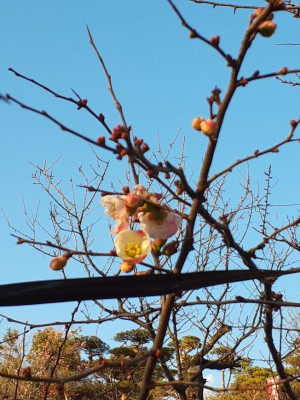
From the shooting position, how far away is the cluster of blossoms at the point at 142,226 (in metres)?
0.94

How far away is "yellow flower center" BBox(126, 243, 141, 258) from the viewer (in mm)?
954

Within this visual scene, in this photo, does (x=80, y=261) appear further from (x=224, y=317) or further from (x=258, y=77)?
(x=258, y=77)

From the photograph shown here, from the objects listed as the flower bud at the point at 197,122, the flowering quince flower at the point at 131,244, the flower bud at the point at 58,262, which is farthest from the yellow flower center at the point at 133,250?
the flower bud at the point at 197,122

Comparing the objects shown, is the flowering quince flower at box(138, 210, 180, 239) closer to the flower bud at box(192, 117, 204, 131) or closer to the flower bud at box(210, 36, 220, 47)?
the flower bud at box(192, 117, 204, 131)

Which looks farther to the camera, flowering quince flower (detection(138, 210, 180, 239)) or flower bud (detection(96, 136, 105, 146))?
flowering quince flower (detection(138, 210, 180, 239))

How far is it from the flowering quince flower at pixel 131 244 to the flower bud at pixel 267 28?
393 mm

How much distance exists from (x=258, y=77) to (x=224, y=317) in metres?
3.21

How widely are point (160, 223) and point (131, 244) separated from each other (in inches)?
2.6

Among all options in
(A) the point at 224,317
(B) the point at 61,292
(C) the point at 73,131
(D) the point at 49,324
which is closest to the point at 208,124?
(C) the point at 73,131

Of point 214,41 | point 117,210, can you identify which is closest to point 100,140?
point 117,210

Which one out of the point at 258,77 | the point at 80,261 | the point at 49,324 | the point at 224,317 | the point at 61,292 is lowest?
the point at 61,292

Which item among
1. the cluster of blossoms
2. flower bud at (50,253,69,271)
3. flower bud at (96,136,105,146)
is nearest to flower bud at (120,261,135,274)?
the cluster of blossoms

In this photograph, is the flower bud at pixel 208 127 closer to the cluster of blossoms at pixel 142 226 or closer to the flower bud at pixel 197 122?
the flower bud at pixel 197 122

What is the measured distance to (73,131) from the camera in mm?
807
